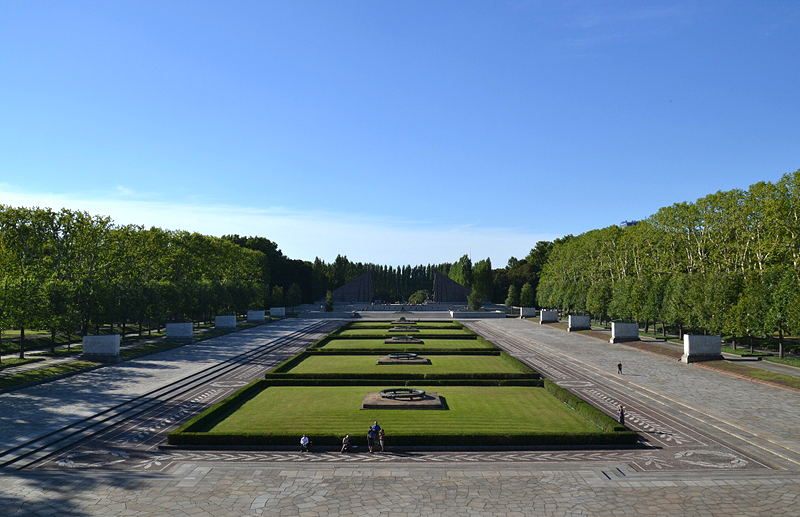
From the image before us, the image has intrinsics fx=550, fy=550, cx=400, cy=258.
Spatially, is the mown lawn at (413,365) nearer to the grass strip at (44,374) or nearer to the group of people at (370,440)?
the grass strip at (44,374)

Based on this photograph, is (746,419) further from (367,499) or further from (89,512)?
(89,512)

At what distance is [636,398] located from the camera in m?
29.7

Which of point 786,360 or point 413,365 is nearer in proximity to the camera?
point 413,365

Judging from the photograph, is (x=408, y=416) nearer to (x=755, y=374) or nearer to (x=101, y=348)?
(x=755, y=374)

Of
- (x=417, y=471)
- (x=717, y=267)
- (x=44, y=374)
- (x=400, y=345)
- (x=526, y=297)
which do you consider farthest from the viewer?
(x=526, y=297)

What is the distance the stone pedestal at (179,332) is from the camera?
55.3 m

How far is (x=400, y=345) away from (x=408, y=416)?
2663cm

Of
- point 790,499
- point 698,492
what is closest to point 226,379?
point 698,492

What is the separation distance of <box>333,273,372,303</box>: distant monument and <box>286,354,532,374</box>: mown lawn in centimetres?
8679

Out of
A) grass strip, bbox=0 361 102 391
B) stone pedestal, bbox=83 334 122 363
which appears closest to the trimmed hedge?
grass strip, bbox=0 361 102 391

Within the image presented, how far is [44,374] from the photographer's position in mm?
34688

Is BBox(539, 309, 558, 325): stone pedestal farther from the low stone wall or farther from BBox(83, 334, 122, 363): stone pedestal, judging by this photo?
BBox(83, 334, 122, 363): stone pedestal

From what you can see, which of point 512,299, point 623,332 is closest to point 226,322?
→ point 623,332

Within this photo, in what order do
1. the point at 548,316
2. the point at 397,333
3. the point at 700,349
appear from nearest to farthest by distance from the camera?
the point at 700,349
the point at 397,333
the point at 548,316
